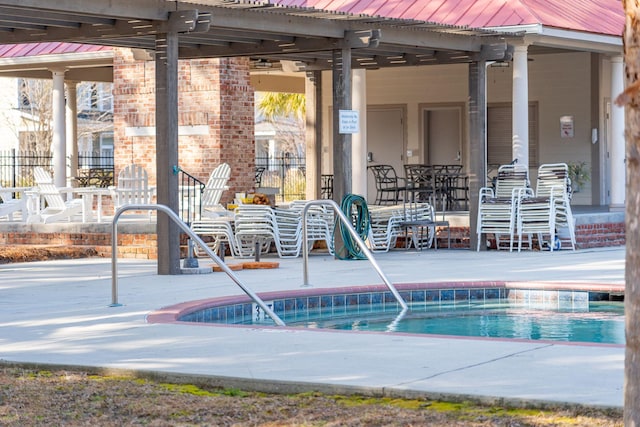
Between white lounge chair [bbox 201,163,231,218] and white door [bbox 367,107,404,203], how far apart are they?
6.99m

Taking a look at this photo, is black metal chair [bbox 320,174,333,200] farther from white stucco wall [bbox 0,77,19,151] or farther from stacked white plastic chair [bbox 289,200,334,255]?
white stucco wall [bbox 0,77,19,151]

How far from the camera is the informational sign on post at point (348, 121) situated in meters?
14.9

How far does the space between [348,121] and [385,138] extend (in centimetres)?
858

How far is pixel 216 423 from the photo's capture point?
17.3 ft

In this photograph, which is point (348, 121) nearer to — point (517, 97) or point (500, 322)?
point (517, 97)

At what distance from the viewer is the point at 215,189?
54.1 ft

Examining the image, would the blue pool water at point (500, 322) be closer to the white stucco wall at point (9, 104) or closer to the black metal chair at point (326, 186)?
the black metal chair at point (326, 186)

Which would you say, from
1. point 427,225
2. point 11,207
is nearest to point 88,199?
point 11,207

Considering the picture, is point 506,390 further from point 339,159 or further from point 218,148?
point 218,148

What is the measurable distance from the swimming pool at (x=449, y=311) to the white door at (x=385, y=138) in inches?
474

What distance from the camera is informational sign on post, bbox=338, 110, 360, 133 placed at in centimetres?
1491

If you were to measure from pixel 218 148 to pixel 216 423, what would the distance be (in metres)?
13.0

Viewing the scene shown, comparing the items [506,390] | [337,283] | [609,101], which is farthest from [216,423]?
[609,101]

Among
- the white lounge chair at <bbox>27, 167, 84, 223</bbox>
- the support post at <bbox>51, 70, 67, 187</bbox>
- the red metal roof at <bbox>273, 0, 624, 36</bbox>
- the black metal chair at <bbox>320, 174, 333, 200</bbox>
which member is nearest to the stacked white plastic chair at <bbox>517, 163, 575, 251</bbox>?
the red metal roof at <bbox>273, 0, 624, 36</bbox>
